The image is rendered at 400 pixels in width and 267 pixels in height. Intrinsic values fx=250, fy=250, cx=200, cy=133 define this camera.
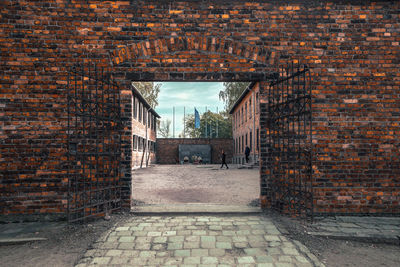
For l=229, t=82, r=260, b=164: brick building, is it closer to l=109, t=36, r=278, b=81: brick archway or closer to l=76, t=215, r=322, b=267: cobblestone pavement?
l=109, t=36, r=278, b=81: brick archway

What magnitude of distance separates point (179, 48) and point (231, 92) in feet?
103

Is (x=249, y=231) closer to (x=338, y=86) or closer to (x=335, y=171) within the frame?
(x=335, y=171)

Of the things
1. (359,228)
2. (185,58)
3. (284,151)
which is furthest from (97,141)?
(359,228)

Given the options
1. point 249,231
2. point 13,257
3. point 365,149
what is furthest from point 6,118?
point 365,149

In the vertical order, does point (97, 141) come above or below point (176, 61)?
below

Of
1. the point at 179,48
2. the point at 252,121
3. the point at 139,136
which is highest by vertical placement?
the point at 252,121

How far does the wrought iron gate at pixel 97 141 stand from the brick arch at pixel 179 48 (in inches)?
20.1

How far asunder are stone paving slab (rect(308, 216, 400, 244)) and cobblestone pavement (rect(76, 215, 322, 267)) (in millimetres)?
817

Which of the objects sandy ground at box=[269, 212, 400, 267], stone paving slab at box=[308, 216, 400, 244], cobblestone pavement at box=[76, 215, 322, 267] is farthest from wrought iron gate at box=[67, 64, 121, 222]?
stone paving slab at box=[308, 216, 400, 244]

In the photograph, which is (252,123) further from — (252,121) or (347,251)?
(347,251)

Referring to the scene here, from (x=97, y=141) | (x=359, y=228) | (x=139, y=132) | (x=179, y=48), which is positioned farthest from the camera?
(x=139, y=132)

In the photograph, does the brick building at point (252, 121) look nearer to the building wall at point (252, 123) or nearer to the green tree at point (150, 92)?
the building wall at point (252, 123)

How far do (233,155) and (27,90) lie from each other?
27.9 metres

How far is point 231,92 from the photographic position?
35.8 metres
